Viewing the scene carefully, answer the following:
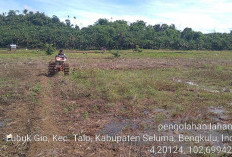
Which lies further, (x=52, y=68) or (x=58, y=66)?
(x=52, y=68)

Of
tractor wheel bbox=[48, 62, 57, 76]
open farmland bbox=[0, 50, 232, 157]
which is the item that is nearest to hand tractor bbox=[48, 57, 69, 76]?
tractor wheel bbox=[48, 62, 57, 76]

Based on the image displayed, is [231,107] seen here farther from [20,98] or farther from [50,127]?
[20,98]

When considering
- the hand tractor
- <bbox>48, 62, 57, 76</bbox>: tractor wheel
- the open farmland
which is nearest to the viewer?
the open farmland

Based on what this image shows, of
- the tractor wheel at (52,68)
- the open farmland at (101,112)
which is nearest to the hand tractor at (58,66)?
the tractor wheel at (52,68)

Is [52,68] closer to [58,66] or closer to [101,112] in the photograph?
[58,66]

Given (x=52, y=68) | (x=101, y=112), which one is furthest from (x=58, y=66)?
(x=101, y=112)

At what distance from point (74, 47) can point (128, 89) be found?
51408 mm

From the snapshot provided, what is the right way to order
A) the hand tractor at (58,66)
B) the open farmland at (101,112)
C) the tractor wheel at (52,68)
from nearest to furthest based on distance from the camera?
the open farmland at (101,112) → the hand tractor at (58,66) → the tractor wheel at (52,68)

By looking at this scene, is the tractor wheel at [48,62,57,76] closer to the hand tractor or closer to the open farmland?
the hand tractor

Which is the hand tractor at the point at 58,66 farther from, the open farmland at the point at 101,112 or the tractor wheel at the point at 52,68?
the open farmland at the point at 101,112

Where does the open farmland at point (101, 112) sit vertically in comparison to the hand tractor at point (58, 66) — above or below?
below

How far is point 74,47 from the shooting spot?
6228 cm

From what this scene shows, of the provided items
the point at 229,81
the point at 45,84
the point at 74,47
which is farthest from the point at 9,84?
the point at 74,47

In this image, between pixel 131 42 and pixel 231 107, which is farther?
pixel 131 42
